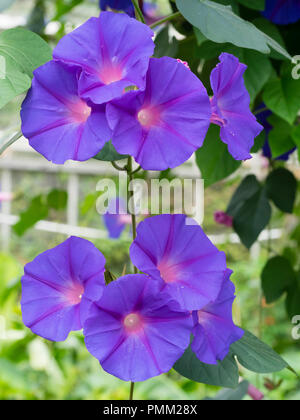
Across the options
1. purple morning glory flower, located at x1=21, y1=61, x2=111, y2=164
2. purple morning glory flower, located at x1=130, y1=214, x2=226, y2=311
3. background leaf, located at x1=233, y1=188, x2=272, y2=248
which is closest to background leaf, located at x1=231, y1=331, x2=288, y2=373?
purple morning glory flower, located at x1=130, y1=214, x2=226, y2=311

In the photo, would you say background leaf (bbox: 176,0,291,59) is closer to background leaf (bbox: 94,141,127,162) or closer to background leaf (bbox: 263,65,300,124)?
background leaf (bbox: 94,141,127,162)

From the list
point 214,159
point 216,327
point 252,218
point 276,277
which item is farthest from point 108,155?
point 276,277

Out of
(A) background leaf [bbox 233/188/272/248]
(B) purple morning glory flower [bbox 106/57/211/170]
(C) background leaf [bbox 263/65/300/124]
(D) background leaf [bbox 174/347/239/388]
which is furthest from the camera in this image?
(A) background leaf [bbox 233/188/272/248]

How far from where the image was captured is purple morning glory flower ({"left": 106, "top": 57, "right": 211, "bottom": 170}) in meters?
0.37

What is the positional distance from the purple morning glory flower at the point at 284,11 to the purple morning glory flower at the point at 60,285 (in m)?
0.48

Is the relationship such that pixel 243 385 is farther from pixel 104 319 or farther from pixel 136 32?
pixel 136 32

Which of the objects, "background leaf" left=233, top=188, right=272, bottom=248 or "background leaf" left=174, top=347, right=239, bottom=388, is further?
"background leaf" left=233, top=188, right=272, bottom=248

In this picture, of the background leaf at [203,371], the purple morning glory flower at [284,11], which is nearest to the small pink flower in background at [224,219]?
the purple morning glory flower at [284,11]

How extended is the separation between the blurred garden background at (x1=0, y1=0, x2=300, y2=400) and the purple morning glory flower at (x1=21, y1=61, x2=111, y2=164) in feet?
0.39

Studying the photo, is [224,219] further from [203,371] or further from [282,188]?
[203,371]

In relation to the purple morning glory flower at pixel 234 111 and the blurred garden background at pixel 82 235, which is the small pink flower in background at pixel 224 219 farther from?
the purple morning glory flower at pixel 234 111

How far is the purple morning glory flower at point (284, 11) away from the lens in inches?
27.3

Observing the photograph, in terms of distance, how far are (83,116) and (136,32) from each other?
79 mm
